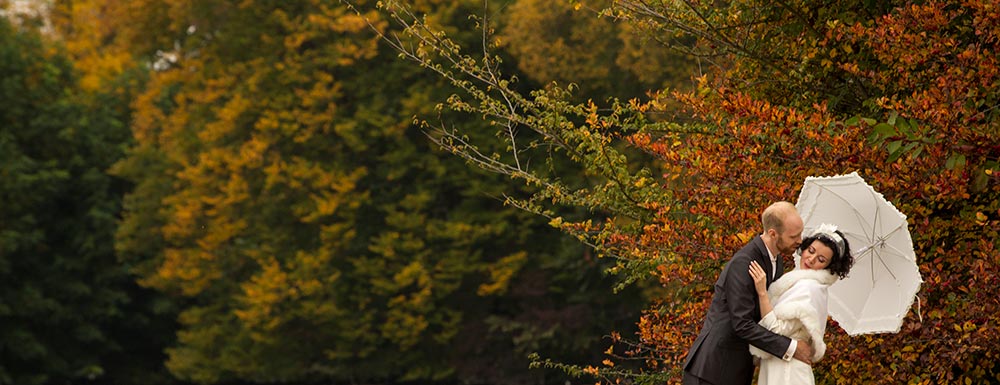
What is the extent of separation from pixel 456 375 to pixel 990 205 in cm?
2109

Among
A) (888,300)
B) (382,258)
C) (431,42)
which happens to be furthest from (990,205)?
(382,258)

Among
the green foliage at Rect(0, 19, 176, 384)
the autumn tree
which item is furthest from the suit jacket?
the green foliage at Rect(0, 19, 176, 384)

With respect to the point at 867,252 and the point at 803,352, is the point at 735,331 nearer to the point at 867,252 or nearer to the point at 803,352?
the point at 803,352

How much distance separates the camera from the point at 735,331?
6.03 m

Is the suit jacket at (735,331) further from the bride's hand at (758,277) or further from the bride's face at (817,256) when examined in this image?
the bride's face at (817,256)

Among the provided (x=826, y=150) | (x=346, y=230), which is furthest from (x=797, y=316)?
(x=346, y=230)

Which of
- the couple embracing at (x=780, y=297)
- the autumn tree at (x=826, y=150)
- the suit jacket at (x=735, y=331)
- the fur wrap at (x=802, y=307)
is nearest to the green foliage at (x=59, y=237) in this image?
the autumn tree at (x=826, y=150)

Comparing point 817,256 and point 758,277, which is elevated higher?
point 817,256

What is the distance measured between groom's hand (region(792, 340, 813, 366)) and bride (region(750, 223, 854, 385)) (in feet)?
0.08

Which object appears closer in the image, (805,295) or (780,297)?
(805,295)

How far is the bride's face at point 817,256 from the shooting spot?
236 inches

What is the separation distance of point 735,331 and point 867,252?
4.43 feet

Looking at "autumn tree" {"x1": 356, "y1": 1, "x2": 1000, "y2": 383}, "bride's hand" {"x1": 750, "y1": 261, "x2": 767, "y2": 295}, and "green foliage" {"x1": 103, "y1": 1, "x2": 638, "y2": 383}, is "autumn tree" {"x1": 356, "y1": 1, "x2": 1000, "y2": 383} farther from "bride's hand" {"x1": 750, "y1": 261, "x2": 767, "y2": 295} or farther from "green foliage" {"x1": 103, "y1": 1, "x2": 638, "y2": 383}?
"green foliage" {"x1": 103, "y1": 1, "x2": 638, "y2": 383}

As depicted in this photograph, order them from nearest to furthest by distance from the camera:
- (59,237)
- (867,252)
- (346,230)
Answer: (867,252)
(346,230)
(59,237)
